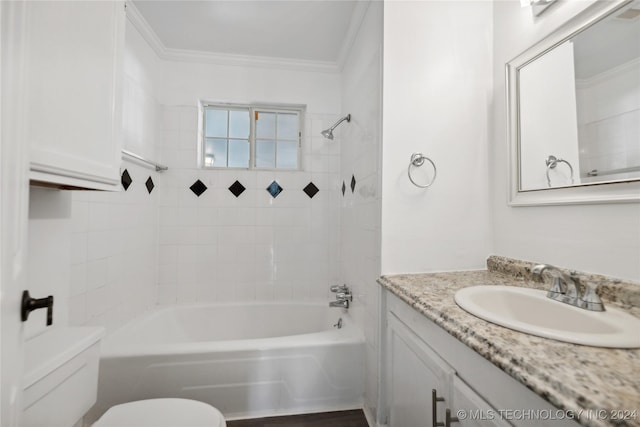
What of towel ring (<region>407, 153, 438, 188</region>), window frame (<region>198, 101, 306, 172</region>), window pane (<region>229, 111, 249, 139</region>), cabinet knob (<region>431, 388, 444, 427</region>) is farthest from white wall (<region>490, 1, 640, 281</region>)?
window pane (<region>229, 111, 249, 139</region>)

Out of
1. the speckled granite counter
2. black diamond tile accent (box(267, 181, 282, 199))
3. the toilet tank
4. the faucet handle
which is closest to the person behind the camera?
the speckled granite counter

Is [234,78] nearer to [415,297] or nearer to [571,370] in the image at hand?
[415,297]

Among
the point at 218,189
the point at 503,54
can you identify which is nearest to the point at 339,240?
the point at 218,189

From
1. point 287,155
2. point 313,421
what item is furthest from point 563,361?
point 287,155

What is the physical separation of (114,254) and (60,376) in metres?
1.12

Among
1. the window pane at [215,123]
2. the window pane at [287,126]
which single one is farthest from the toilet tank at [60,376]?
the window pane at [287,126]

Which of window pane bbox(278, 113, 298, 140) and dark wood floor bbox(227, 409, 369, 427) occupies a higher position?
window pane bbox(278, 113, 298, 140)

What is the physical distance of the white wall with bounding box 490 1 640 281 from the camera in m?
0.88

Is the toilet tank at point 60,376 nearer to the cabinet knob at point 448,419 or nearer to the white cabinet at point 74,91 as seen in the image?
the white cabinet at point 74,91

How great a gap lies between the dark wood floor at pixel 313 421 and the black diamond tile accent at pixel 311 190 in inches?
62.6

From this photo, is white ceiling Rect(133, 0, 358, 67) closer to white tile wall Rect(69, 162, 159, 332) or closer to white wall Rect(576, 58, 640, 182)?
white tile wall Rect(69, 162, 159, 332)

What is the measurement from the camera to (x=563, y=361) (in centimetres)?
51

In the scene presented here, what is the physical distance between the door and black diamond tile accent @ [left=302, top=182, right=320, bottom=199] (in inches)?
77.4

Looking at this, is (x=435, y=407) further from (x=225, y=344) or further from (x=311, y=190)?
(x=311, y=190)
